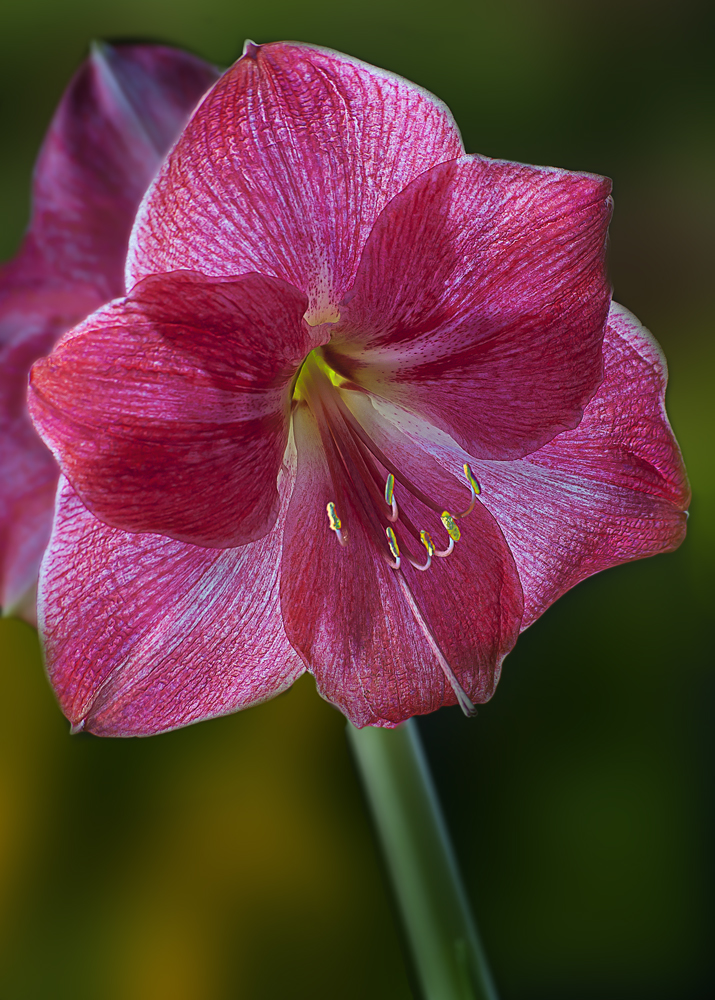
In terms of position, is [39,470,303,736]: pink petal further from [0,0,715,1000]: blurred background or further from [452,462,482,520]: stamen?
[0,0,715,1000]: blurred background

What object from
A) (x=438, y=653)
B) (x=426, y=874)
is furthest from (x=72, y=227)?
(x=426, y=874)

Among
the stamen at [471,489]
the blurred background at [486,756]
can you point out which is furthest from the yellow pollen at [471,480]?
the blurred background at [486,756]

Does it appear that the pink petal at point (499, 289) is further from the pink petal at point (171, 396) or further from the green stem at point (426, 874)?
Result: the green stem at point (426, 874)

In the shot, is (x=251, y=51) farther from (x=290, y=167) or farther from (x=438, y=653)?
(x=438, y=653)

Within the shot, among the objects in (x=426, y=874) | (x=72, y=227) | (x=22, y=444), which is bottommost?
(x=426, y=874)

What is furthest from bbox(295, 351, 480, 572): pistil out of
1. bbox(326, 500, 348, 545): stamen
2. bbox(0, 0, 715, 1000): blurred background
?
bbox(0, 0, 715, 1000): blurred background

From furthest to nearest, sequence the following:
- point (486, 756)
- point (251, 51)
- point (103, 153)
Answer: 1. point (486, 756)
2. point (103, 153)
3. point (251, 51)

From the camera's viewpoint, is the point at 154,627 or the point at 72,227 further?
the point at 72,227
